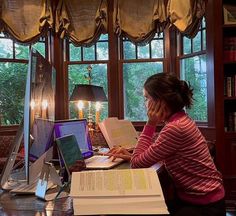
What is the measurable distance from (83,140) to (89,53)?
2.70 meters

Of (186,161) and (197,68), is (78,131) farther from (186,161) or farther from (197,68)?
(197,68)

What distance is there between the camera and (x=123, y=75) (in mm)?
4645

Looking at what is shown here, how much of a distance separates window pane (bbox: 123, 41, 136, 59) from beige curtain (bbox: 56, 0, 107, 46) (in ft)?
1.15

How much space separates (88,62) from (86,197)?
367 centimetres

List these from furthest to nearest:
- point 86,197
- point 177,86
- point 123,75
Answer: point 123,75 → point 177,86 → point 86,197

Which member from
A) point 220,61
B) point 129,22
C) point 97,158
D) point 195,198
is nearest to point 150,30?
point 129,22

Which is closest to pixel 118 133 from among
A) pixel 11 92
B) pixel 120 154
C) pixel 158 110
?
pixel 120 154

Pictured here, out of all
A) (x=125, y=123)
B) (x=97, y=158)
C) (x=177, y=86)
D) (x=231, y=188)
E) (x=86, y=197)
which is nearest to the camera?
(x=86, y=197)

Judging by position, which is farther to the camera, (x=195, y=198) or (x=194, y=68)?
(x=194, y=68)

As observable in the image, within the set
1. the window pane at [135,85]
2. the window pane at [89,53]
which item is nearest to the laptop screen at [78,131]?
the window pane at [135,85]

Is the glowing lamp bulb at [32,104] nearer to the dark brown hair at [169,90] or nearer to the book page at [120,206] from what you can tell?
the book page at [120,206]

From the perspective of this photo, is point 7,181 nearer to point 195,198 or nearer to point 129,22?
point 195,198

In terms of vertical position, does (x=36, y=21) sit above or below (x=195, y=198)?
above

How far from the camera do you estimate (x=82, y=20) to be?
4531 mm
